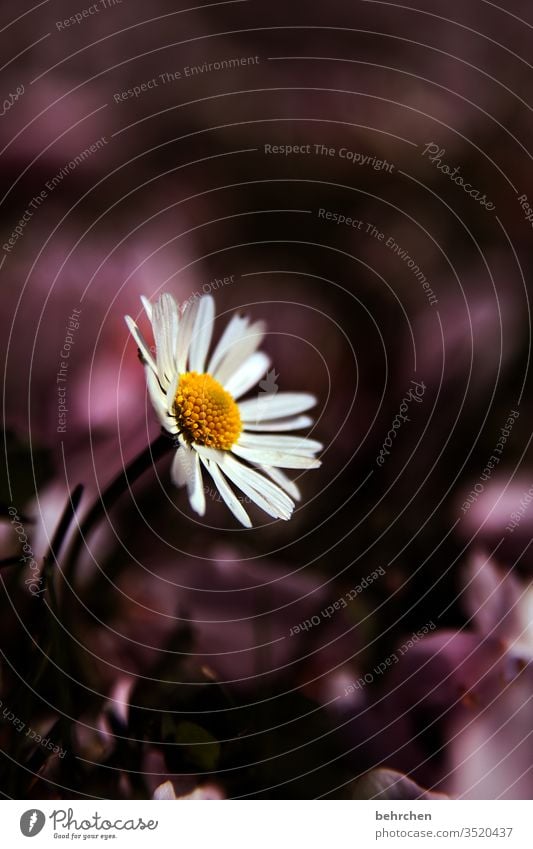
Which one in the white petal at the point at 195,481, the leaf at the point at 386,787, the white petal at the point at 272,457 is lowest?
the leaf at the point at 386,787

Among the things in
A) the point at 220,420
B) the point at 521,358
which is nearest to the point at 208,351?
the point at 220,420

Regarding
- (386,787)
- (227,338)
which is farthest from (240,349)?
(386,787)

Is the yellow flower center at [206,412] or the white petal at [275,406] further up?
the white petal at [275,406]
